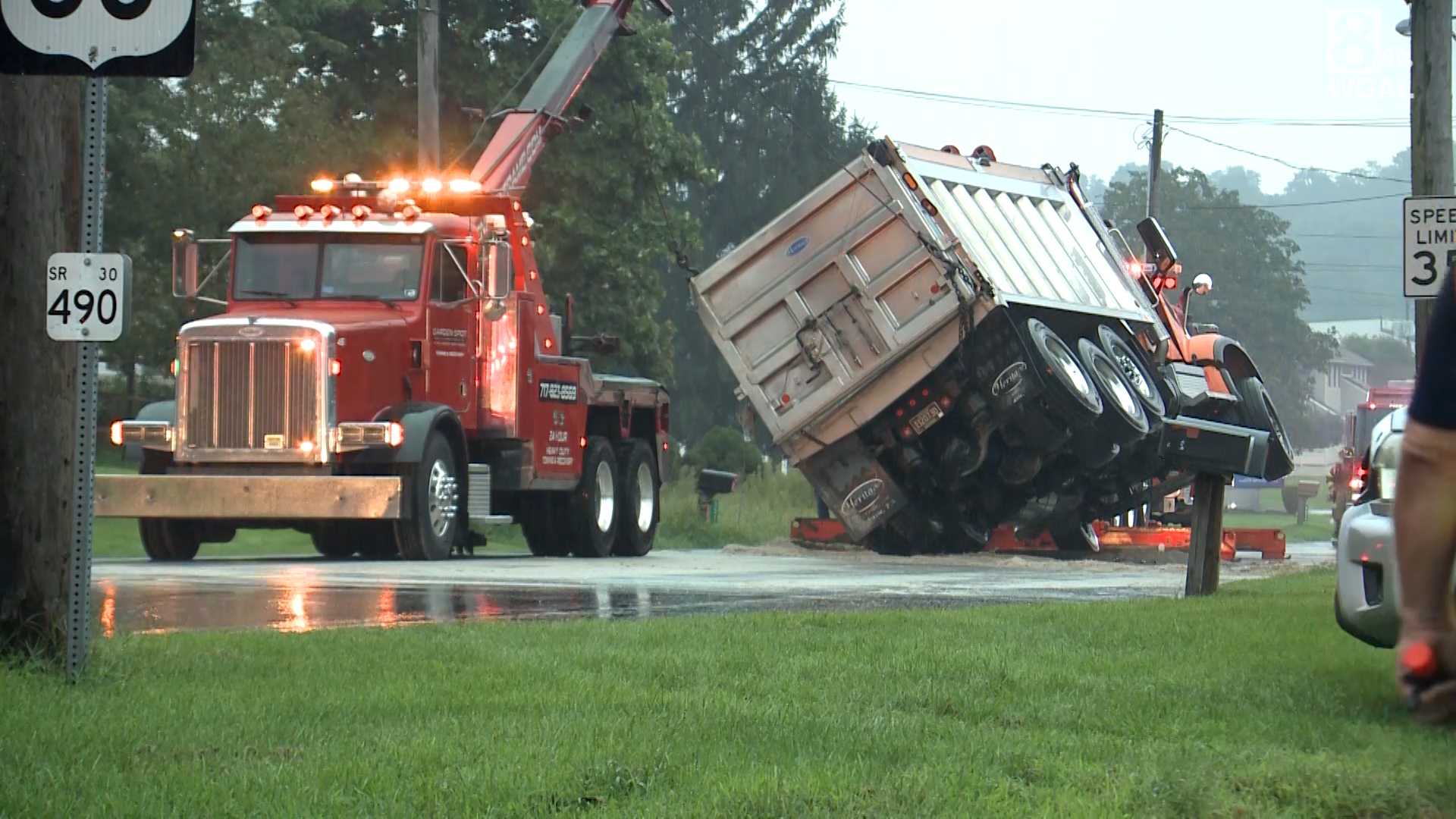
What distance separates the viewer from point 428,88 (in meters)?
26.4

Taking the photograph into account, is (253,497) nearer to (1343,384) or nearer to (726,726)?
(726,726)

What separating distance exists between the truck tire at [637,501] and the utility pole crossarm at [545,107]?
3.09m

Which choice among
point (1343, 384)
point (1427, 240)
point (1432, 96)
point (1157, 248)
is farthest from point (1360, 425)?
point (1343, 384)

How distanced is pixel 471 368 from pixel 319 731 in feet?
41.2

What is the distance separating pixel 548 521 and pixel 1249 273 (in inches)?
3236

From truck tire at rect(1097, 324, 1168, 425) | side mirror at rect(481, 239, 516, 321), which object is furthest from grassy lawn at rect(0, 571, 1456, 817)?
truck tire at rect(1097, 324, 1168, 425)

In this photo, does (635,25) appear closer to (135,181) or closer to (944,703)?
Result: (135,181)

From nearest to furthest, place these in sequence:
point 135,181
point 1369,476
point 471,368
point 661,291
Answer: point 1369,476 → point 471,368 → point 135,181 → point 661,291

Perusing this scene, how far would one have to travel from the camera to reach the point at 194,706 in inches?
274

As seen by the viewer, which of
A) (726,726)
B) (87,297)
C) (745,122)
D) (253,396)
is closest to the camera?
(726,726)

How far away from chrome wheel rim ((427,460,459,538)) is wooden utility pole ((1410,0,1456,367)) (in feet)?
26.1

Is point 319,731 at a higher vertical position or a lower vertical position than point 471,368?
lower

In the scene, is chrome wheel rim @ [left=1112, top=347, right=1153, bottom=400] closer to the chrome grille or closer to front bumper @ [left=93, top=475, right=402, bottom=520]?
front bumper @ [left=93, top=475, right=402, bottom=520]

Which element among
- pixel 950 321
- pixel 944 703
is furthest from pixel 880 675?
pixel 950 321
